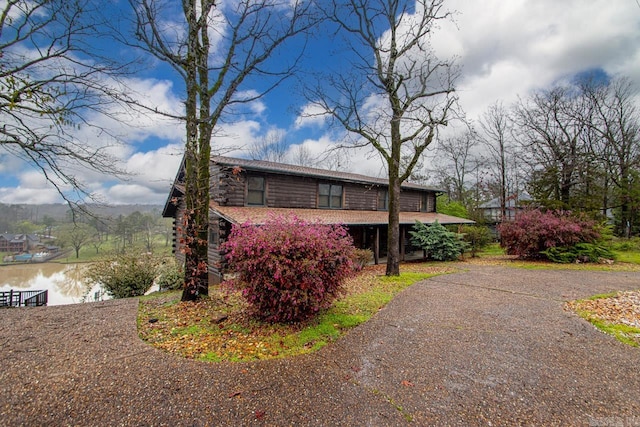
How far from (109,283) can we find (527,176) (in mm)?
29750

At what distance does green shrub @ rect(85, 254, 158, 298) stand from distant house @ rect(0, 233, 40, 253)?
19.0 metres

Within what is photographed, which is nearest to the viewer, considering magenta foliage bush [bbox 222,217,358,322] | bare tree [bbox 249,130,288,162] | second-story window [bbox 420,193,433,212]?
magenta foliage bush [bbox 222,217,358,322]

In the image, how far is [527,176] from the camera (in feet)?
77.7

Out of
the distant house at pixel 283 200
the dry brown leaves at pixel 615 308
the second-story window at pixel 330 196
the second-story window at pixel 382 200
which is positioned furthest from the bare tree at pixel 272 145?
the dry brown leaves at pixel 615 308

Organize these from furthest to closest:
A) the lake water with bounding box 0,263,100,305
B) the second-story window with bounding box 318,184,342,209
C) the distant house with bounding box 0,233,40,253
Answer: the distant house with bounding box 0,233,40,253
the second-story window with bounding box 318,184,342,209
the lake water with bounding box 0,263,100,305

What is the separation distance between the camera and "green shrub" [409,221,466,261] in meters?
15.5

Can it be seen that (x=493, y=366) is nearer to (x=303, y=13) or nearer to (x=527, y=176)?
(x=303, y=13)

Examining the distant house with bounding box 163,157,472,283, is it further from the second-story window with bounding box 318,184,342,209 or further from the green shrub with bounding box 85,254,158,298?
the green shrub with bounding box 85,254,158,298

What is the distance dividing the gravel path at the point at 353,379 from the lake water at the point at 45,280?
12512 mm

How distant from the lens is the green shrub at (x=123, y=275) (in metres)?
9.54

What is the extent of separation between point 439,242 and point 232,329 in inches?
542

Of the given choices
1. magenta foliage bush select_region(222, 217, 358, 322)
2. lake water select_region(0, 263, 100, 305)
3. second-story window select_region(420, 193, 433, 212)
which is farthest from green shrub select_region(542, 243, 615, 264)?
lake water select_region(0, 263, 100, 305)

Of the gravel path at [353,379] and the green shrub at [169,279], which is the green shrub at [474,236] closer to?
the gravel path at [353,379]

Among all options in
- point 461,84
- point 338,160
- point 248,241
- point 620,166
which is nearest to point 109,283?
point 248,241
